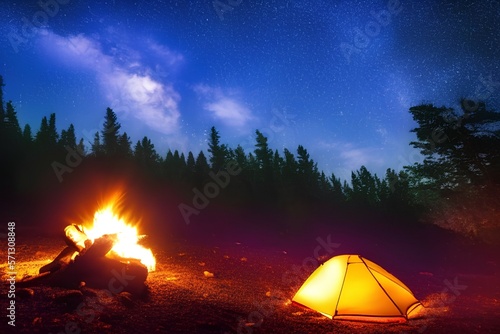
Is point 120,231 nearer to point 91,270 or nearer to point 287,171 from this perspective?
point 91,270

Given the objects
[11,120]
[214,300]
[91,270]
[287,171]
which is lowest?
[214,300]

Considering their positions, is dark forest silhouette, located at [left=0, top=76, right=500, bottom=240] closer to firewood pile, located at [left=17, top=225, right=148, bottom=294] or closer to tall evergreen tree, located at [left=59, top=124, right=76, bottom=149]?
tall evergreen tree, located at [left=59, top=124, right=76, bottom=149]

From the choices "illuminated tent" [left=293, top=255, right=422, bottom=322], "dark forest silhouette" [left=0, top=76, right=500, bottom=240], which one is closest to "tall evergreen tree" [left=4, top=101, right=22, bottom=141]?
"dark forest silhouette" [left=0, top=76, right=500, bottom=240]

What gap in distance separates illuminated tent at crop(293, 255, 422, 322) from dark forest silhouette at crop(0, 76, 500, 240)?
25117 millimetres

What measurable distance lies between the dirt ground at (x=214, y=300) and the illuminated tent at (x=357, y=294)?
0.35m

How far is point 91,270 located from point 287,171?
2590 inches

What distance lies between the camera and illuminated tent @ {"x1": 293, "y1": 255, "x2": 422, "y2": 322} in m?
8.34

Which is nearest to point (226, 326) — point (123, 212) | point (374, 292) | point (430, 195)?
point (374, 292)

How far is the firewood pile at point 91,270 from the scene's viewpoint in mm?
8055

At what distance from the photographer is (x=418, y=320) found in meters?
8.31

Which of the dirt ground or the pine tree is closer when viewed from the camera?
the dirt ground

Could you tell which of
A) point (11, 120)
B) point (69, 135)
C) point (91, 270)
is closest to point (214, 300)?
point (91, 270)

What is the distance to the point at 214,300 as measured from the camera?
8930 millimetres

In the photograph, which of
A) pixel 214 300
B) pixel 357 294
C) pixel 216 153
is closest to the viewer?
pixel 357 294
